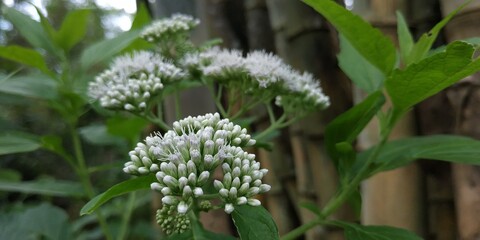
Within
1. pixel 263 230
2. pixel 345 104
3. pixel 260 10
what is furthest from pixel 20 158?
pixel 263 230

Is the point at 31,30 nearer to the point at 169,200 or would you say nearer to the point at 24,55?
the point at 24,55

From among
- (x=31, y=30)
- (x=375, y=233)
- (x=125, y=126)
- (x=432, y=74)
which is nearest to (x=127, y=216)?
(x=125, y=126)

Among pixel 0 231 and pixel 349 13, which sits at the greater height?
pixel 349 13

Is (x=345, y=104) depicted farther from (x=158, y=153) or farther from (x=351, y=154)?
(x=158, y=153)

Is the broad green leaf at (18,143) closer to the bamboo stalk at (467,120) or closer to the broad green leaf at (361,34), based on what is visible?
the broad green leaf at (361,34)

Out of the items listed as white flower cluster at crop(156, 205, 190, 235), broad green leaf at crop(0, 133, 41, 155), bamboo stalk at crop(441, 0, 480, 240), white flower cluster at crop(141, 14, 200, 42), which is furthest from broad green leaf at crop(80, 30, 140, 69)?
bamboo stalk at crop(441, 0, 480, 240)

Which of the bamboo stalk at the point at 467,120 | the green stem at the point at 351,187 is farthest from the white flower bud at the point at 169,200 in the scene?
the bamboo stalk at the point at 467,120
